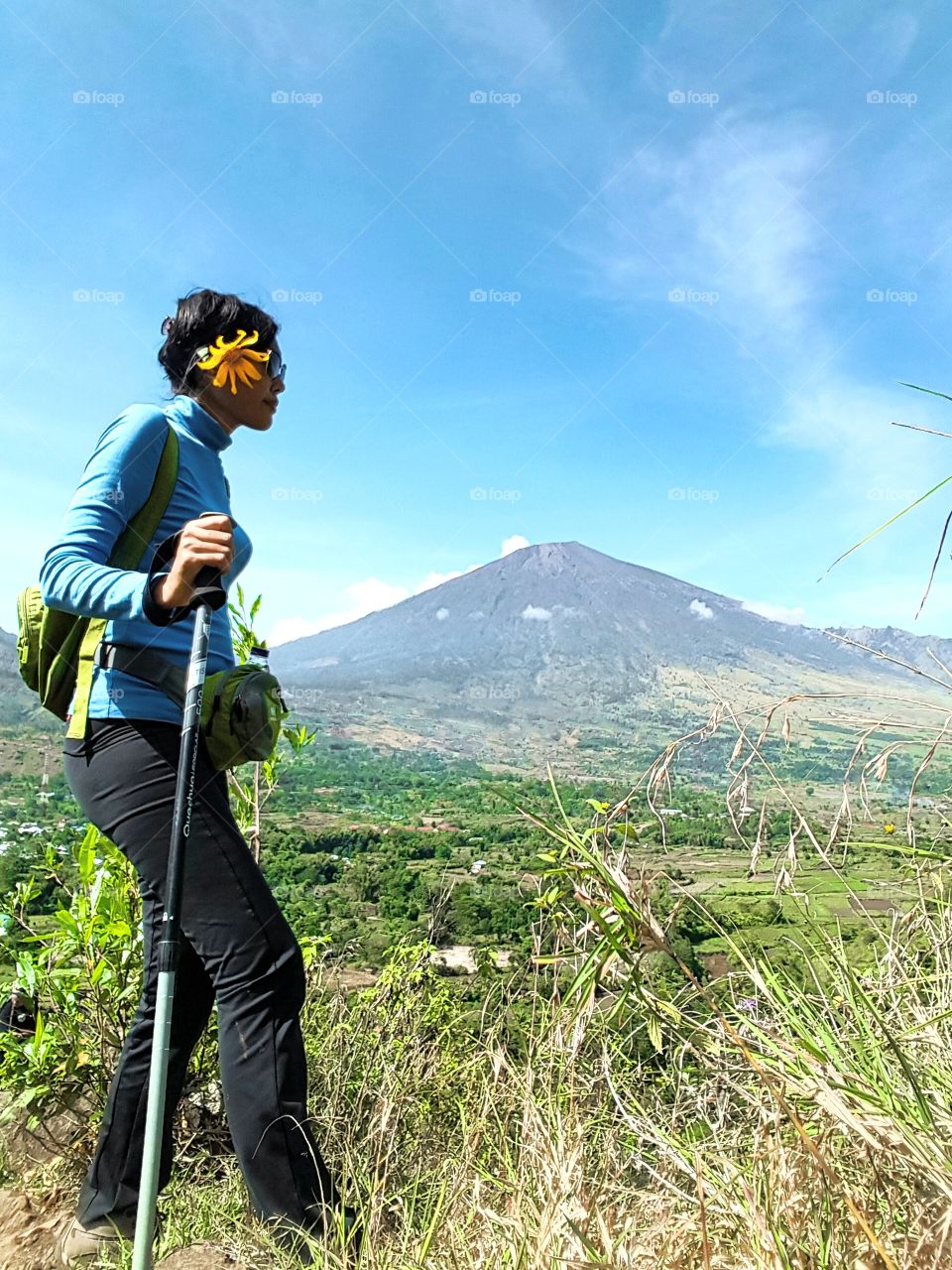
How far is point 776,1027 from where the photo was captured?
1422 millimetres

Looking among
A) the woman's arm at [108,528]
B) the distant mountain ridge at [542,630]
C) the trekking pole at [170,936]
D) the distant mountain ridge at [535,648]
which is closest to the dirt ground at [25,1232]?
the trekking pole at [170,936]

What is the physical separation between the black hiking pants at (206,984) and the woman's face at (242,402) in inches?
33.8

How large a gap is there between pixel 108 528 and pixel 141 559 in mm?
113

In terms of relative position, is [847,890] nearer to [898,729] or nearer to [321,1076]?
[898,729]

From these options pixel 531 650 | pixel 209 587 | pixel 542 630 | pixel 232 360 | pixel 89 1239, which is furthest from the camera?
pixel 542 630

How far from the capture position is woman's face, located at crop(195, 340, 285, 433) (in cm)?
231

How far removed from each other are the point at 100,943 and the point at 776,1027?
6.03 ft

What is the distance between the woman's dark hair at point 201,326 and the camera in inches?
91.7

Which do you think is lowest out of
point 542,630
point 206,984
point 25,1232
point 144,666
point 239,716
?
point 25,1232

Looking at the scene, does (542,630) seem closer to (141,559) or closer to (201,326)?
(201,326)

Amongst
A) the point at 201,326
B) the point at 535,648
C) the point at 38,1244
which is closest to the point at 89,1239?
the point at 38,1244

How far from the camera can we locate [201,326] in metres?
2.33

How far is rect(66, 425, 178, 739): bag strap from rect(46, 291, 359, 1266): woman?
0.02 m

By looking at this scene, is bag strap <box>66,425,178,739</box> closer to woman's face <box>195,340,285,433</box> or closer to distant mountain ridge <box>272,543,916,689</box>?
woman's face <box>195,340,285,433</box>
